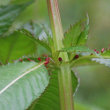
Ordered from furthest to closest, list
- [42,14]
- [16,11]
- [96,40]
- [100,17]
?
1. [100,17]
2. [96,40]
3. [42,14]
4. [16,11]

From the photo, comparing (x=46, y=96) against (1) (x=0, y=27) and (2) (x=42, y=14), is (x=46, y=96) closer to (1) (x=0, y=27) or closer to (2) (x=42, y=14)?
(1) (x=0, y=27)

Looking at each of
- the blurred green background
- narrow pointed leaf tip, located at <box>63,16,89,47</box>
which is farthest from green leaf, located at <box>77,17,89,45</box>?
the blurred green background

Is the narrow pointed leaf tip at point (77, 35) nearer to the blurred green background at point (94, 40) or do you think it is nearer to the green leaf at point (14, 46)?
the green leaf at point (14, 46)

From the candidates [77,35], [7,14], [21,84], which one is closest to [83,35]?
[77,35]

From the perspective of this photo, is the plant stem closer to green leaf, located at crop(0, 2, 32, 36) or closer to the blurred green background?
green leaf, located at crop(0, 2, 32, 36)

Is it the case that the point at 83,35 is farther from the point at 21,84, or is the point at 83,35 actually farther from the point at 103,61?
the point at 21,84

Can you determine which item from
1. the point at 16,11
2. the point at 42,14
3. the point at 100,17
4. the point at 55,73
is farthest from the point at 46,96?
the point at 100,17
